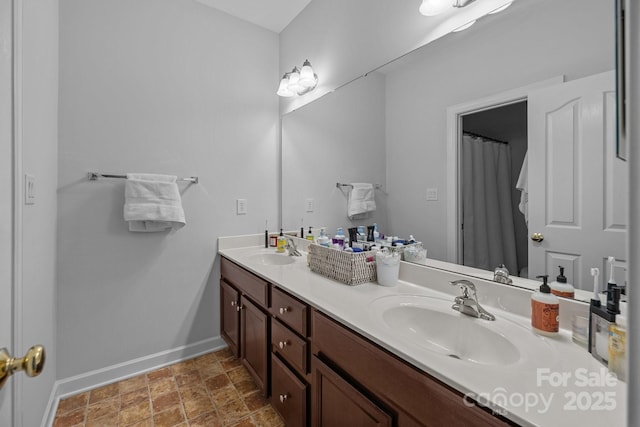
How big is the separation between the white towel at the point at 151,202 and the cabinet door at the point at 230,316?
563mm

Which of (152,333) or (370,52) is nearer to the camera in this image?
(370,52)

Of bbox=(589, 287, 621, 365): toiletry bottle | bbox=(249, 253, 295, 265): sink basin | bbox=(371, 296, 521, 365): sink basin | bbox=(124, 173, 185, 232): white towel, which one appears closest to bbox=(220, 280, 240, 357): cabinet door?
bbox=(249, 253, 295, 265): sink basin

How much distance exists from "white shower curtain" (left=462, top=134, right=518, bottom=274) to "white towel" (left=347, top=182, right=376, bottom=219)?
0.49 meters

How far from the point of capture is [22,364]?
1.63 ft

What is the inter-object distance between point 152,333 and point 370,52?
220 cm

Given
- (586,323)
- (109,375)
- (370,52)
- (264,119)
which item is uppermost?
(370,52)

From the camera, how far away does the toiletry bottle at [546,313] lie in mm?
848

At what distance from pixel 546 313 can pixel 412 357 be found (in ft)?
1.52

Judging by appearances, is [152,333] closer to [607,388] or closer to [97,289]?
[97,289]

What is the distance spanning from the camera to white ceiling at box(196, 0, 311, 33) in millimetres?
2010

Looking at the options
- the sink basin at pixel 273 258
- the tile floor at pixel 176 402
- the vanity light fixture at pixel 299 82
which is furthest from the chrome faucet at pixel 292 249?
the vanity light fixture at pixel 299 82

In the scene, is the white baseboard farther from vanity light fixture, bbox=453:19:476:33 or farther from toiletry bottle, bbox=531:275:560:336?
vanity light fixture, bbox=453:19:476:33

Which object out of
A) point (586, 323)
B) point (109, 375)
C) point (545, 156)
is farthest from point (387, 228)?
point (109, 375)

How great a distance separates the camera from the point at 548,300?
86 cm
